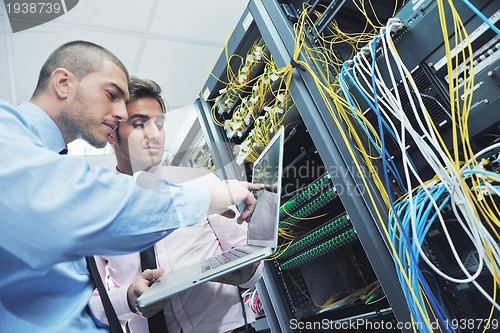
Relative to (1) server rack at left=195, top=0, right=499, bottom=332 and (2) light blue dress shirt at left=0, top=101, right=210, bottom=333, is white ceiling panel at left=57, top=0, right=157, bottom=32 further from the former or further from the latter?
(2) light blue dress shirt at left=0, top=101, right=210, bottom=333

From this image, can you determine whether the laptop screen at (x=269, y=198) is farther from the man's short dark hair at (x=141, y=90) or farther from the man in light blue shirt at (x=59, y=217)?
the man's short dark hair at (x=141, y=90)

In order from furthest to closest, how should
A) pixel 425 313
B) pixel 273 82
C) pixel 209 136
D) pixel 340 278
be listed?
pixel 209 136
pixel 340 278
pixel 273 82
pixel 425 313

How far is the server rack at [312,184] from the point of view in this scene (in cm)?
80

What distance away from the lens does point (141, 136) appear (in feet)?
3.84

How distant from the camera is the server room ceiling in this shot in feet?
5.95

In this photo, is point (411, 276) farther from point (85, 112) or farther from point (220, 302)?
point (85, 112)

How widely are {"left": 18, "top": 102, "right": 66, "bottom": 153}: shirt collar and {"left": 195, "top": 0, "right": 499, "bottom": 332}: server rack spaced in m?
0.73

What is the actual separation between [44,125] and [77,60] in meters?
0.29

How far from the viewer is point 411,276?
0.68 metres

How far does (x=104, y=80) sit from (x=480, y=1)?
0.99m

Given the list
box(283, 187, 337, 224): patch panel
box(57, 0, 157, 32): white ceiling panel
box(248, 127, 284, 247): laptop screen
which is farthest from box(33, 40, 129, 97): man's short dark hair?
box(57, 0, 157, 32): white ceiling panel

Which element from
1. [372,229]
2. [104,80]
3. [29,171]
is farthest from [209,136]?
[29,171]

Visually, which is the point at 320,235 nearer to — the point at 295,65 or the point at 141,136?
the point at 295,65

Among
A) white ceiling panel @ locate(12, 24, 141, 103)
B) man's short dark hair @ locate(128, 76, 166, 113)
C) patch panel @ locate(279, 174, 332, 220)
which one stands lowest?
patch panel @ locate(279, 174, 332, 220)
